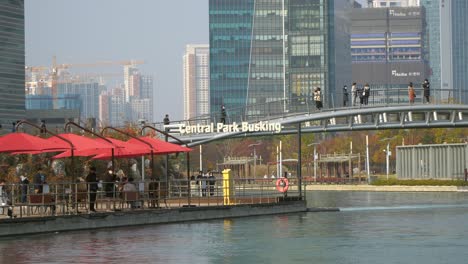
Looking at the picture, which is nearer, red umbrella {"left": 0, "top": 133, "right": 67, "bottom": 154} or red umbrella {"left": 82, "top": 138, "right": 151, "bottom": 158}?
red umbrella {"left": 0, "top": 133, "right": 67, "bottom": 154}

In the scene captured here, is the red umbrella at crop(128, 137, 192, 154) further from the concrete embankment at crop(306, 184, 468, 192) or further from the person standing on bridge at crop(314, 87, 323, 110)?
the concrete embankment at crop(306, 184, 468, 192)

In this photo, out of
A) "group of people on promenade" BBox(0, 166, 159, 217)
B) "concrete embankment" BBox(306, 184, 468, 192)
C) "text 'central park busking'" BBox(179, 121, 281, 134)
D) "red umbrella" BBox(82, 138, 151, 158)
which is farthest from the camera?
"concrete embankment" BBox(306, 184, 468, 192)

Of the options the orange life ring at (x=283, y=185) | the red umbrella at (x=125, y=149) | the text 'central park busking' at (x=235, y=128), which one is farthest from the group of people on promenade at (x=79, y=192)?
the text 'central park busking' at (x=235, y=128)

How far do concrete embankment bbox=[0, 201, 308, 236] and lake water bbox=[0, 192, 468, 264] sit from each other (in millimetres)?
713

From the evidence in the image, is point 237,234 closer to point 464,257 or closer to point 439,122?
point 464,257

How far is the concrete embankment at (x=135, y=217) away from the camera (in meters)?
41.8

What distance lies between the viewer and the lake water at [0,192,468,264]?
32500 mm

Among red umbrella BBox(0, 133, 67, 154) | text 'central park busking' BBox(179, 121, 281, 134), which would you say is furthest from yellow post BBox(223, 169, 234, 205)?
red umbrella BBox(0, 133, 67, 154)

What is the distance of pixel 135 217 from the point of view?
47375 millimetres

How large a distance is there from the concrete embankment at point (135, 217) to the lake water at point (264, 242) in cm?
71

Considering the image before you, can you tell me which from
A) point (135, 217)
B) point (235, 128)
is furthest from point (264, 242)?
point (235, 128)

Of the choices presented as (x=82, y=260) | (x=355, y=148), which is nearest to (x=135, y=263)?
(x=82, y=260)

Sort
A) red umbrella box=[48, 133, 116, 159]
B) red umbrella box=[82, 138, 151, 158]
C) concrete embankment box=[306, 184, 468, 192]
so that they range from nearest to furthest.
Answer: red umbrella box=[48, 133, 116, 159] < red umbrella box=[82, 138, 151, 158] < concrete embankment box=[306, 184, 468, 192]

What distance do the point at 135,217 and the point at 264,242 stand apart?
10.5 metres
